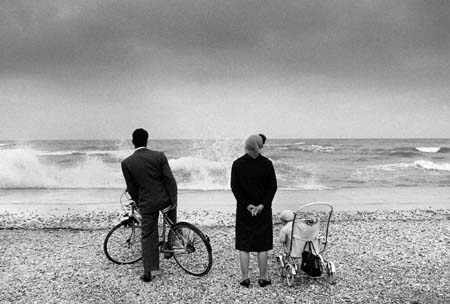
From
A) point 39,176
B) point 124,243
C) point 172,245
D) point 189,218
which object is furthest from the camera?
point 39,176

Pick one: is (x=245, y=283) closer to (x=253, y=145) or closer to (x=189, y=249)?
(x=189, y=249)

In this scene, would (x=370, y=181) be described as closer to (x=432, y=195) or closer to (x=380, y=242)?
(x=432, y=195)

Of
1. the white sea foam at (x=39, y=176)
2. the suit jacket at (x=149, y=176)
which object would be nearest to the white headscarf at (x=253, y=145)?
the suit jacket at (x=149, y=176)

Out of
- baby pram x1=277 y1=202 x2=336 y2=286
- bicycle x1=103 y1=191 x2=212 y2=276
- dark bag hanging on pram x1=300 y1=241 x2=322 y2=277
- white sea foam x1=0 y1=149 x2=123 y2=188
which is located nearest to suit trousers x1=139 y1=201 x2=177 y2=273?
bicycle x1=103 y1=191 x2=212 y2=276

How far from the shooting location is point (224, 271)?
5348mm

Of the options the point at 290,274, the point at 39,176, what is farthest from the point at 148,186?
the point at 39,176

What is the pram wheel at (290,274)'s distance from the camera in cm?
471

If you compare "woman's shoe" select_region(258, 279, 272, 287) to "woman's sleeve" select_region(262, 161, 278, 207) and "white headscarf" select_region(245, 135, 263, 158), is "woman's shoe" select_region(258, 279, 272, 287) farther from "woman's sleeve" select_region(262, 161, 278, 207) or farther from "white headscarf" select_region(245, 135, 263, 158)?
"white headscarf" select_region(245, 135, 263, 158)

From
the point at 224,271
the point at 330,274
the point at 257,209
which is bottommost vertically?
the point at 224,271

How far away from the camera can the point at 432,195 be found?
1362cm

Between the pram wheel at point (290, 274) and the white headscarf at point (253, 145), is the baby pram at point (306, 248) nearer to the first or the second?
the pram wheel at point (290, 274)

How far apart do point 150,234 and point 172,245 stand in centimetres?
46

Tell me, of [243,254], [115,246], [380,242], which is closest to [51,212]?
[115,246]

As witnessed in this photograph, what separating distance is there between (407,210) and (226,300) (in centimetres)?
752
